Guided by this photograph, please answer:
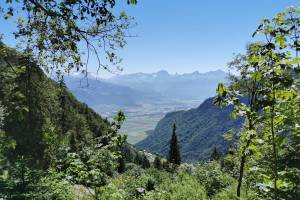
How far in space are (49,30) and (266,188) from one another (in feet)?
19.5

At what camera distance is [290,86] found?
17.4 ft

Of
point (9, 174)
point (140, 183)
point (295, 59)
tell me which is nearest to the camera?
point (295, 59)

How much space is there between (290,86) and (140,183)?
24429 millimetres

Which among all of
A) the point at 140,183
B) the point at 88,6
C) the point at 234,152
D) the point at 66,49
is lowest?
the point at 140,183

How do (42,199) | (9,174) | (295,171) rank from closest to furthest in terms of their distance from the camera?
(295,171) < (42,199) < (9,174)

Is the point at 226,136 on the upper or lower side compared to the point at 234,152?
upper

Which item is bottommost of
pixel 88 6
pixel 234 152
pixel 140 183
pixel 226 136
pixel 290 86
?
pixel 140 183

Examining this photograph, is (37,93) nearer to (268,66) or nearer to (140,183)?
(140,183)

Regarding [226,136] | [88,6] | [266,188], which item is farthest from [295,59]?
[226,136]

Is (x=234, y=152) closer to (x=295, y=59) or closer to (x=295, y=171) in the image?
(x=295, y=171)

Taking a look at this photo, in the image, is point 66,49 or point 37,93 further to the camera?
point 37,93

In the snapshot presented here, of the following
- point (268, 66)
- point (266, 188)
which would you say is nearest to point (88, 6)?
point (268, 66)

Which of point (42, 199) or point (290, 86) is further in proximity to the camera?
point (42, 199)

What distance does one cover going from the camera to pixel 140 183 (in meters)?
28.6
